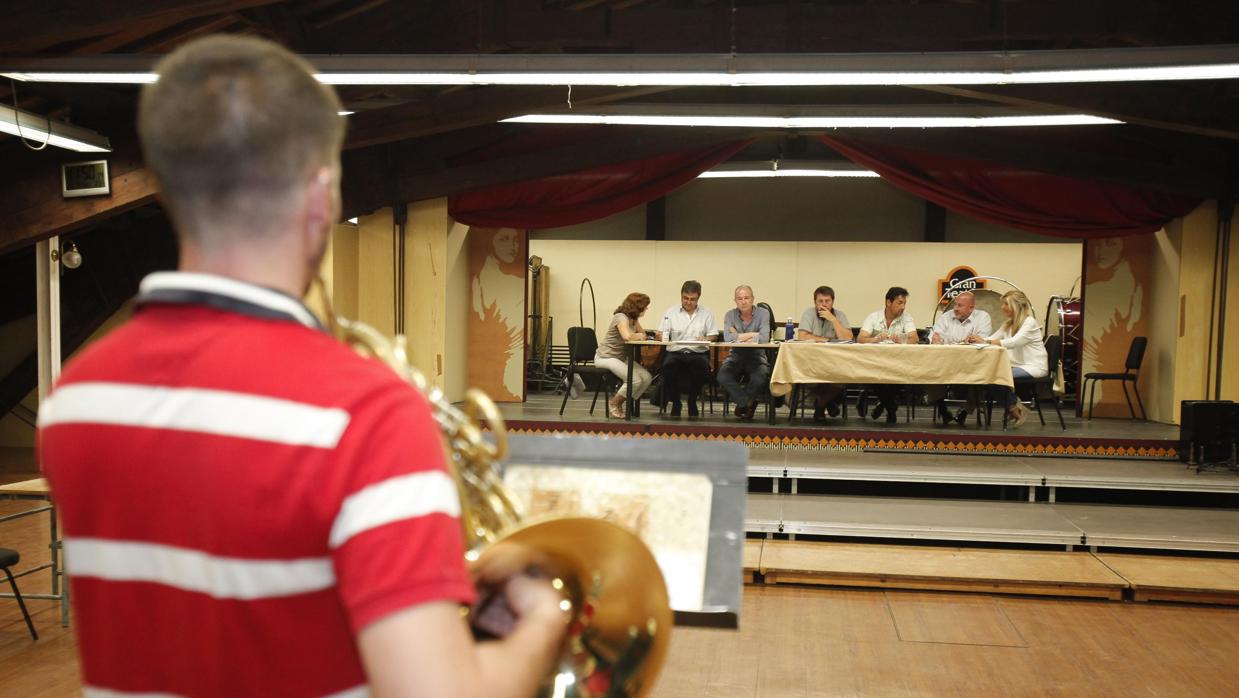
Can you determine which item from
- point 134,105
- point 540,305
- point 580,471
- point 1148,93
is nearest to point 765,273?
point 540,305

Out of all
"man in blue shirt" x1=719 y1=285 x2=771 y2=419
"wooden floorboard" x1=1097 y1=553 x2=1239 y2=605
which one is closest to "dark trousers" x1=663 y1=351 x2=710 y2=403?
"man in blue shirt" x1=719 y1=285 x2=771 y2=419

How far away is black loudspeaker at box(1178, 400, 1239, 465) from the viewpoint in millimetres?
5836

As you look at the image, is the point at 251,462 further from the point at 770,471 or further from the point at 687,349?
the point at 687,349

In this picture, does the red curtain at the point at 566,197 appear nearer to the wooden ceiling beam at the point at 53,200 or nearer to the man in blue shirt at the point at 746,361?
the man in blue shirt at the point at 746,361

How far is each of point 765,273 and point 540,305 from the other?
2.83 meters

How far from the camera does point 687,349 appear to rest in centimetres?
701

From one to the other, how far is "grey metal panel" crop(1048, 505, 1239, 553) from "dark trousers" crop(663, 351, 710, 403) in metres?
2.70

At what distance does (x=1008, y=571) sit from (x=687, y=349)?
3135mm

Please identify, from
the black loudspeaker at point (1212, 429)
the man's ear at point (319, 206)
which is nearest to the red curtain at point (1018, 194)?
the black loudspeaker at point (1212, 429)

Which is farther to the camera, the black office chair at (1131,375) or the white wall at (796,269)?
the white wall at (796,269)

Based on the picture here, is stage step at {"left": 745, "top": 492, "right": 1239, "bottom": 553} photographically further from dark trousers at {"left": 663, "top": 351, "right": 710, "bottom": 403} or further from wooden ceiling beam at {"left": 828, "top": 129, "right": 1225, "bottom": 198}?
wooden ceiling beam at {"left": 828, "top": 129, "right": 1225, "bottom": 198}

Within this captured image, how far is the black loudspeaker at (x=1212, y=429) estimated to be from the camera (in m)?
5.84

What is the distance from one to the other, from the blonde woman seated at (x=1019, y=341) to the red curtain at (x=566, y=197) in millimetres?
2802

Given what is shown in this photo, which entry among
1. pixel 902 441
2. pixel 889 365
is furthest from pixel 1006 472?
pixel 889 365
